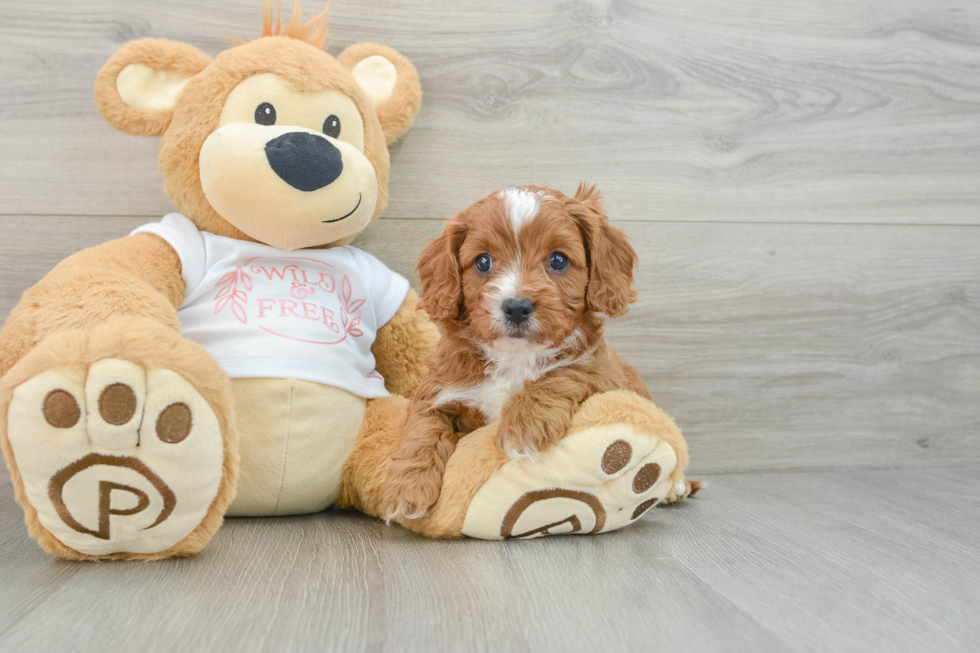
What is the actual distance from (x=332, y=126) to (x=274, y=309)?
0.36m

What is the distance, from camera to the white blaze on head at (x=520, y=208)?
45.2 inches

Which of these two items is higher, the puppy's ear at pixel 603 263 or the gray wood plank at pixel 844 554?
the puppy's ear at pixel 603 263

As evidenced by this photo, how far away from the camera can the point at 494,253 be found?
1.17 metres

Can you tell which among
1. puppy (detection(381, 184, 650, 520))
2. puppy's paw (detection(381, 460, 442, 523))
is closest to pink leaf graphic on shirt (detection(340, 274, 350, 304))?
puppy (detection(381, 184, 650, 520))

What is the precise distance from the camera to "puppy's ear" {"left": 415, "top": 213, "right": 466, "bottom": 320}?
120 cm

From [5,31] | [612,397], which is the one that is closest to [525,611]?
[612,397]

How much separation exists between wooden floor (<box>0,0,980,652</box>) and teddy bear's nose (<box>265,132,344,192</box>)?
414mm

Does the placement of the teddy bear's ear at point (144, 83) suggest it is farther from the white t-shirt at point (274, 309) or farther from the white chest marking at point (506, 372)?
the white chest marking at point (506, 372)

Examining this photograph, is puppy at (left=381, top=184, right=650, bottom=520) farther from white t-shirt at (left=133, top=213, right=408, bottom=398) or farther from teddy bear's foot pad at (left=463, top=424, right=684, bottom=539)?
white t-shirt at (left=133, top=213, right=408, bottom=398)

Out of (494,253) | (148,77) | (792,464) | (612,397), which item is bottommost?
(792,464)

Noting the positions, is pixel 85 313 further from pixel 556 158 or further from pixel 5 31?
pixel 556 158

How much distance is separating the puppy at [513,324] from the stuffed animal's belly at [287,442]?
15cm

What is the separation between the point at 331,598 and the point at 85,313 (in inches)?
22.1

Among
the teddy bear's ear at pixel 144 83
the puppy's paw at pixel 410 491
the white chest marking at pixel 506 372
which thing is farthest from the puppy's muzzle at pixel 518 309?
the teddy bear's ear at pixel 144 83
